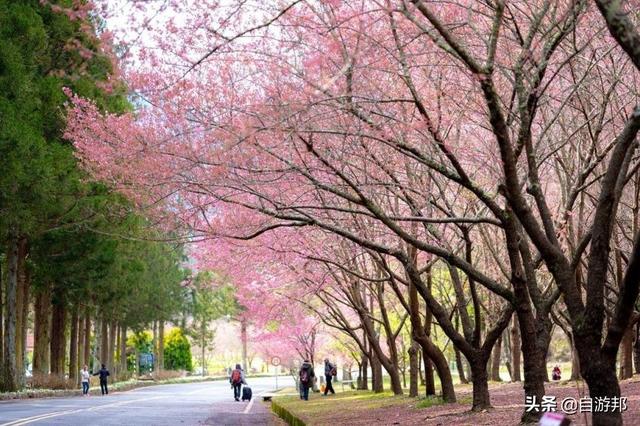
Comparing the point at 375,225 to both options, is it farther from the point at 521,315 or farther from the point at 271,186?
the point at 521,315

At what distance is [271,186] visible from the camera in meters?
13.3

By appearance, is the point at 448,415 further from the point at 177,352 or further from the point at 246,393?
the point at 177,352

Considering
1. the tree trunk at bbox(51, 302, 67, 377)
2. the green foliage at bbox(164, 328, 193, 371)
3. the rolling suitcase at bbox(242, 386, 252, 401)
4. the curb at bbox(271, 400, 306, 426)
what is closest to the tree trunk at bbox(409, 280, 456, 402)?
the curb at bbox(271, 400, 306, 426)

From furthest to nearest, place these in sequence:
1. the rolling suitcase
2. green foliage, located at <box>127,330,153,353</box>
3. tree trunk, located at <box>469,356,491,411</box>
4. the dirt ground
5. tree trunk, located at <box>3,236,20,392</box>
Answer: green foliage, located at <box>127,330,153,353</box> < the rolling suitcase < tree trunk, located at <box>3,236,20,392</box> < tree trunk, located at <box>469,356,491,411</box> < the dirt ground

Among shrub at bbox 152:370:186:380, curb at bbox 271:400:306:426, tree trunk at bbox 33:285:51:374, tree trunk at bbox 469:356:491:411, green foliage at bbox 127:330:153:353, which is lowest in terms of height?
curb at bbox 271:400:306:426

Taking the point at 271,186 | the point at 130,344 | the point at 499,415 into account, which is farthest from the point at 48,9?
the point at 130,344

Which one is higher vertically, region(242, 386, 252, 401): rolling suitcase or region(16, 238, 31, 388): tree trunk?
region(16, 238, 31, 388): tree trunk

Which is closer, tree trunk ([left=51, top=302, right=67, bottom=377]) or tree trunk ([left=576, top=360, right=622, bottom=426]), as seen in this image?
tree trunk ([left=576, top=360, right=622, bottom=426])

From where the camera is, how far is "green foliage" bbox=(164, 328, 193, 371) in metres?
75.9

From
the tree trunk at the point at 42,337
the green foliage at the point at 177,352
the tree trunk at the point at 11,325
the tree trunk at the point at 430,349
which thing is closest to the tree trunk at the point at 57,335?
the tree trunk at the point at 42,337

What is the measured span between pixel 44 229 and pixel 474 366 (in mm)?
17341

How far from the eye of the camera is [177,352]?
76250 mm

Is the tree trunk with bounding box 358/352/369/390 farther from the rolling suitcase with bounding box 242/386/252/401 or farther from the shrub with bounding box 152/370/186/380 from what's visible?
the shrub with bounding box 152/370/186/380

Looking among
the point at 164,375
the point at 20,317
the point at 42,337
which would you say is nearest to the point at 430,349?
the point at 20,317
